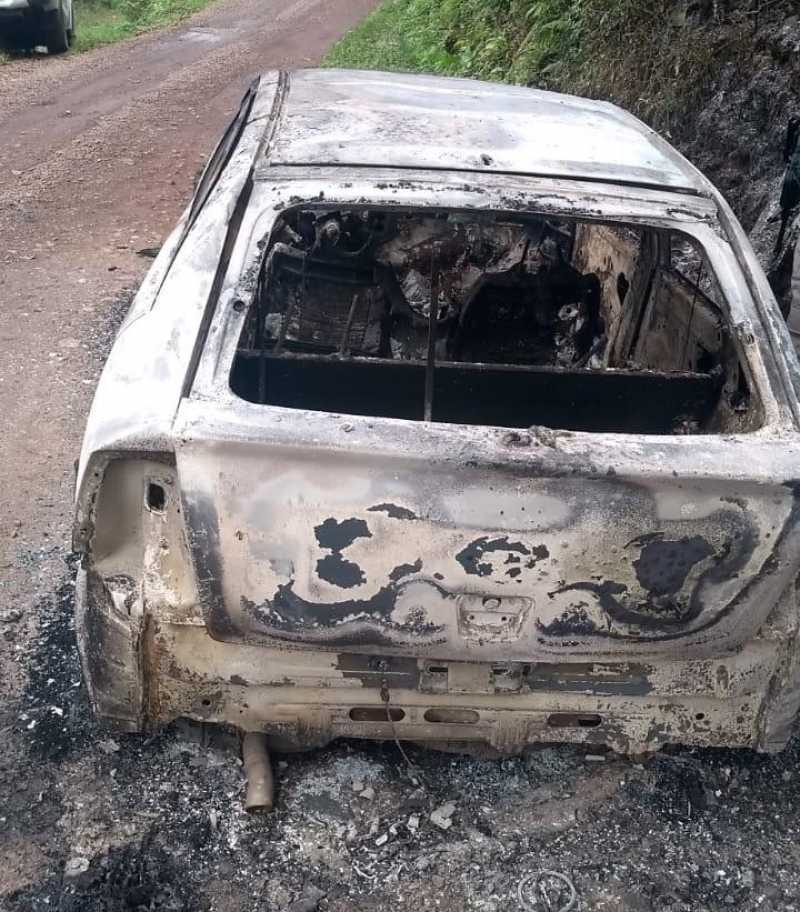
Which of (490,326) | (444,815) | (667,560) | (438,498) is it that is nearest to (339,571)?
(438,498)

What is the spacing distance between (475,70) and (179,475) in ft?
29.7

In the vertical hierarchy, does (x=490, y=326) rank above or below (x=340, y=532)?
below

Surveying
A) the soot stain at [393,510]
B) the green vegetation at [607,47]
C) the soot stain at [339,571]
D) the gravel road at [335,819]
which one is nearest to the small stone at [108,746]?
the gravel road at [335,819]

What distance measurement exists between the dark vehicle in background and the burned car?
1022 centimetres

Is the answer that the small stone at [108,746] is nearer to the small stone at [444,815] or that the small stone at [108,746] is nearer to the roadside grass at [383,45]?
the small stone at [444,815]

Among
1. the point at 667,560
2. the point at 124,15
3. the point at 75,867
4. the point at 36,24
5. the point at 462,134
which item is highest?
the point at 462,134

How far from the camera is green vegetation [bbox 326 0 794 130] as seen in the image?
606 centimetres

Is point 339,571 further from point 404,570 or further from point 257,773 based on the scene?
point 257,773

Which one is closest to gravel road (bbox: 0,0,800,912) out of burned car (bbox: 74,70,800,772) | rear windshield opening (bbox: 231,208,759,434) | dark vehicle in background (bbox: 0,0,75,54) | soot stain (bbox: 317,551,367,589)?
burned car (bbox: 74,70,800,772)

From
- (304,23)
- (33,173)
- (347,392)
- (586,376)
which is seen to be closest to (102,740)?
(347,392)

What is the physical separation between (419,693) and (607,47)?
6357 millimetres

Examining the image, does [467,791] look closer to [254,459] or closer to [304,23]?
[254,459]

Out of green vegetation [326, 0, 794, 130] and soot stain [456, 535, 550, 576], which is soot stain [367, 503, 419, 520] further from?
green vegetation [326, 0, 794, 130]

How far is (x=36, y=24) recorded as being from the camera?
38.6 feet
